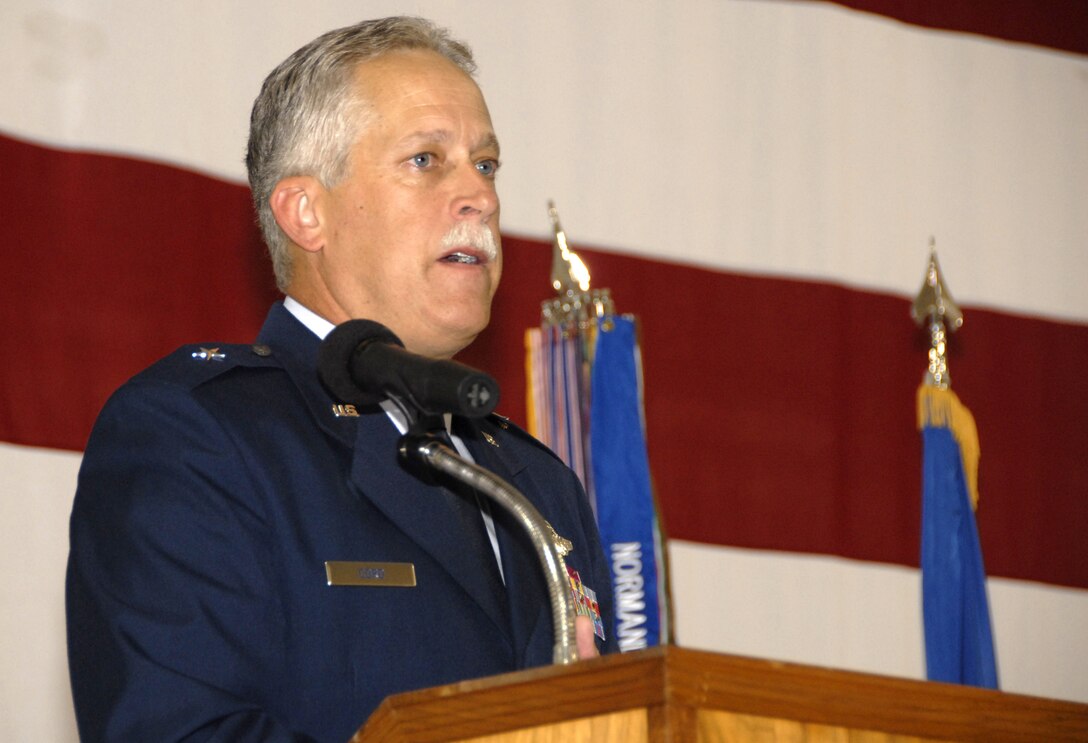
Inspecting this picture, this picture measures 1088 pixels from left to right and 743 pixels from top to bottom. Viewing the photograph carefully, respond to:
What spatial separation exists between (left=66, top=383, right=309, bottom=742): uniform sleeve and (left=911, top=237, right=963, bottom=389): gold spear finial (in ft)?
6.60

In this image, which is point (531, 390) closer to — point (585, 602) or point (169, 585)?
point (585, 602)

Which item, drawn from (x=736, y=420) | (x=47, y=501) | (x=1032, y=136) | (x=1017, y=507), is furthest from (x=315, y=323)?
(x=1032, y=136)

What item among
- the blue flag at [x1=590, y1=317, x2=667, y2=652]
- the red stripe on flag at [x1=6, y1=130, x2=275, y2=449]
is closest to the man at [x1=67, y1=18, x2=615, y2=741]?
the red stripe on flag at [x1=6, y1=130, x2=275, y2=449]

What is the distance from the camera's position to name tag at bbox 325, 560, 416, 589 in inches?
61.2

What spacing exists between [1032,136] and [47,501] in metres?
2.49

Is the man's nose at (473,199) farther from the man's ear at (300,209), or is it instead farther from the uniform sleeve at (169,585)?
the uniform sleeve at (169,585)

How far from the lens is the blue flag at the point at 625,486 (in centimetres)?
275

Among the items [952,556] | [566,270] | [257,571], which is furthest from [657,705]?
[952,556]

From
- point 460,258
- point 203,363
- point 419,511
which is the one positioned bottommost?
point 419,511

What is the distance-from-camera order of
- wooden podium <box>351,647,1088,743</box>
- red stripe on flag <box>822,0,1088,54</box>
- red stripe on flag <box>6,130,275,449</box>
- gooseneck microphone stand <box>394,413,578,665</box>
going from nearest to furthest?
wooden podium <box>351,647,1088,743</box> → gooseneck microphone stand <box>394,413,578,665</box> → red stripe on flag <box>6,130,275,449</box> → red stripe on flag <box>822,0,1088,54</box>

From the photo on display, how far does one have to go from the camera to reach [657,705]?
1.03 m

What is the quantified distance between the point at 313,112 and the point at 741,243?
63.1 inches

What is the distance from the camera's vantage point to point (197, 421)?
1574mm

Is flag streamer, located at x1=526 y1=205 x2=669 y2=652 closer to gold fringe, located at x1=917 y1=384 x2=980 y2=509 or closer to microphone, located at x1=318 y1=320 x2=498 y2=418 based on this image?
gold fringe, located at x1=917 y1=384 x2=980 y2=509
